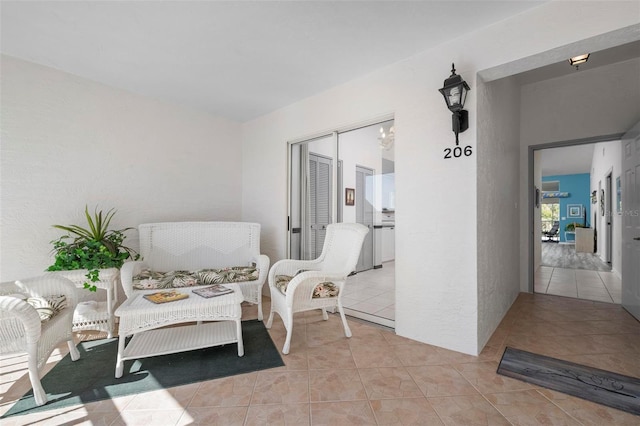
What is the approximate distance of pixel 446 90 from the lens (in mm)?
2299

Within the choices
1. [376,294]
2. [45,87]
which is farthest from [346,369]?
[45,87]

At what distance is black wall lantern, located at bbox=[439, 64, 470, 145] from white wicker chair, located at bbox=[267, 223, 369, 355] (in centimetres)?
121

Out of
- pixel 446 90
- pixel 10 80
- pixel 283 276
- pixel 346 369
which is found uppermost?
pixel 10 80

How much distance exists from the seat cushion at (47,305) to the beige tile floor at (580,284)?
553cm

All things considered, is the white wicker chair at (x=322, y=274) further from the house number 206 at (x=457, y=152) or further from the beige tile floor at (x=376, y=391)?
the house number 206 at (x=457, y=152)

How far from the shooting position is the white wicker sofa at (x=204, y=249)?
3.29 metres

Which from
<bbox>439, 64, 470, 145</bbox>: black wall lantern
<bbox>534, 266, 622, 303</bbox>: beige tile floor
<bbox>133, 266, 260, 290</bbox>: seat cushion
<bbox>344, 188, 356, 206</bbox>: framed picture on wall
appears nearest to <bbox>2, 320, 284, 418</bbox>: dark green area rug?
<bbox>133, 266, 260, 290</bbox>: seat cushion

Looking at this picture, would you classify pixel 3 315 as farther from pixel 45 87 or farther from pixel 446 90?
pixel 446 90

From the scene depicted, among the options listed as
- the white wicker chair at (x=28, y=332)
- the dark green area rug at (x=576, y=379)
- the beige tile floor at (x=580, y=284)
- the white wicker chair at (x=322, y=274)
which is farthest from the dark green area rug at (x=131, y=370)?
the beige tile floor at (x=580, y=284)

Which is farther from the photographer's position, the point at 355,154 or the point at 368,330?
the point at 355,154

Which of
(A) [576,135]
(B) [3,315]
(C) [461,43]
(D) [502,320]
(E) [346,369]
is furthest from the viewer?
(A) [576,135]

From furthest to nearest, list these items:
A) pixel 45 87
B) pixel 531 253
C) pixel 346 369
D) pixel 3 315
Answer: pixel 531 253, pixel 45 87, pixel 346 369, pixel 3 315

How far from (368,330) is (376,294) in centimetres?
72

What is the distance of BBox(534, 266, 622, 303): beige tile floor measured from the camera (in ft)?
13.1
